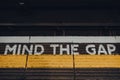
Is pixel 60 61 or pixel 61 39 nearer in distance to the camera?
pixel 60 61

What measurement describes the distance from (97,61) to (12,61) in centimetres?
267

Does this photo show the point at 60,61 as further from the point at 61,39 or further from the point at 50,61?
the point at 61,39

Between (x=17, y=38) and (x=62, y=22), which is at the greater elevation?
(x=62, y=22)

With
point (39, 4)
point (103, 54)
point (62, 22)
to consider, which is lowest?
point (103, 54)

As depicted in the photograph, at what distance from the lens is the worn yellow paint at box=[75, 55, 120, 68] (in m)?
7.61

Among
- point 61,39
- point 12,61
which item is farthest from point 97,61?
point 12,61

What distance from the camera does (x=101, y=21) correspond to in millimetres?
8695

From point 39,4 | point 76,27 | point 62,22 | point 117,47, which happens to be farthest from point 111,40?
point 39,4

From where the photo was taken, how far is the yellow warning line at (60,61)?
25.0ft

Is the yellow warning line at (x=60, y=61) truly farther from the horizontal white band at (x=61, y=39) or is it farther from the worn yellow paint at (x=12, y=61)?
the horizontal white band at (x=61, y=39)

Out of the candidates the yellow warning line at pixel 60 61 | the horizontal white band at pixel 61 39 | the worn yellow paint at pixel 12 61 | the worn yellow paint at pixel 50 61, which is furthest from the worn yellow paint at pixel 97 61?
the worn yellow paint at pixel 12 61

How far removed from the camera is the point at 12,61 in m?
7.73

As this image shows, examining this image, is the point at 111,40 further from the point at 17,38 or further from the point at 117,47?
the point at 17,38

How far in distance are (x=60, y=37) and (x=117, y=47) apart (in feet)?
6.34
